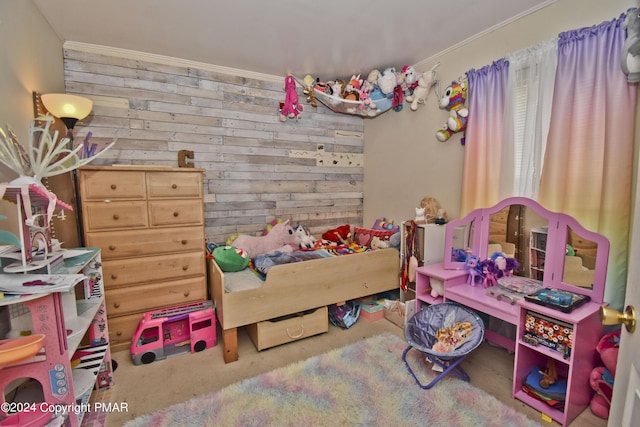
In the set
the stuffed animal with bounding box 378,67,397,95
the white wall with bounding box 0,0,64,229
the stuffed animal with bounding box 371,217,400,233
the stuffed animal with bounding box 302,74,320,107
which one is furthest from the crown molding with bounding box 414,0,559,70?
the white wall with bounding box 0,0,64,229

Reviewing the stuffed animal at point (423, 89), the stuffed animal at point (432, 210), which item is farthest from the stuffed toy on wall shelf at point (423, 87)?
the stuffed animal at point (432, 210)

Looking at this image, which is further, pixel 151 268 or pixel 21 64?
pixel 151 268

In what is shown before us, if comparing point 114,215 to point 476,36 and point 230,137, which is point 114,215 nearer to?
point 230,137

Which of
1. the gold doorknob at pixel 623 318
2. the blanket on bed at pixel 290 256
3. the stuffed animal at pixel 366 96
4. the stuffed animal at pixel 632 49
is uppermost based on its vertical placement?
the stuffed animal at pixel 366 96

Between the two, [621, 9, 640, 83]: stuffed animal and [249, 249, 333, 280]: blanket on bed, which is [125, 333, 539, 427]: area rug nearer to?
[249, 249, 333, 280]: blanket on bed

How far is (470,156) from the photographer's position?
2.36 meters

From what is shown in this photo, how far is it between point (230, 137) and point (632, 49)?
2841 millimetres

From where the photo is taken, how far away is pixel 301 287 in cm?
235

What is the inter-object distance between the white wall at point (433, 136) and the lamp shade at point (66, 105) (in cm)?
253

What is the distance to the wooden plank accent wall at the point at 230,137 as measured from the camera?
2514mm

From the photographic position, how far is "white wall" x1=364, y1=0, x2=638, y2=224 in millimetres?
1858

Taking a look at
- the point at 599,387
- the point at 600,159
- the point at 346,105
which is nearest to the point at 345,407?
the point at 599,387

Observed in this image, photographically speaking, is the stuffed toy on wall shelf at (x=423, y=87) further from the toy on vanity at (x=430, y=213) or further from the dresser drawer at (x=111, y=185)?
the dresser drawer at (x=111, y=185)

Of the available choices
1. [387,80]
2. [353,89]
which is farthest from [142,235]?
[387,80]
